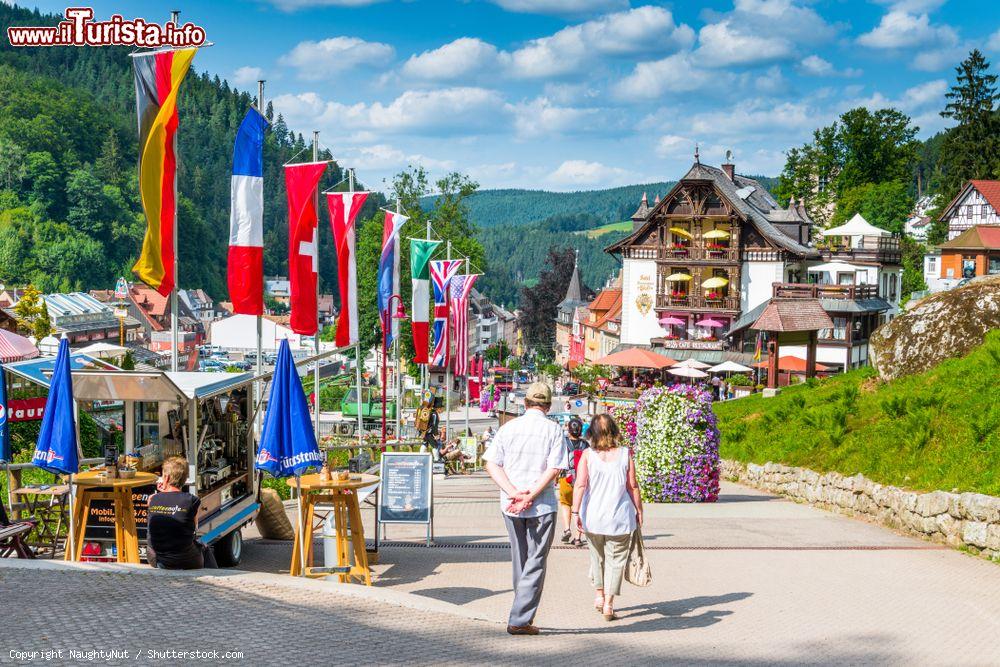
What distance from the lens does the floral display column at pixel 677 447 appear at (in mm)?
17062

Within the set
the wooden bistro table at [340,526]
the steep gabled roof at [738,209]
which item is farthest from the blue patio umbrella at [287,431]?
the steep gabled roof at [738,209]

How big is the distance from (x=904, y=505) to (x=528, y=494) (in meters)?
8.03

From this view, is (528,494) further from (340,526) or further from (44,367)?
(44,367)

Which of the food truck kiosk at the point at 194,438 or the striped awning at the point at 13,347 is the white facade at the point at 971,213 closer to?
the striped awning at the point at 13,347

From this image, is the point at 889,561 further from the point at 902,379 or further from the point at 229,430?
the point at 902,379

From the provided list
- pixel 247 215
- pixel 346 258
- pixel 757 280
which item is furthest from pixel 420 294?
pixel 757 280

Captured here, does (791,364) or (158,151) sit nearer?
(158,151)

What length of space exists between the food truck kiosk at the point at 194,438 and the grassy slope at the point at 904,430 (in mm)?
8379

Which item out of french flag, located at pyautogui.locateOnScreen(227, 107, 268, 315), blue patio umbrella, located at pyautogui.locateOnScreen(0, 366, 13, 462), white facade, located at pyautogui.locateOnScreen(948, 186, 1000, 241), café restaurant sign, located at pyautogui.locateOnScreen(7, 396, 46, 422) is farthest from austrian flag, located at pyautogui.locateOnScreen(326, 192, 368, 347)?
white facade, located at pyautogui.locateOnScreen(948, 186, 1000, 241)

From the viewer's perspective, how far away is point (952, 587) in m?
10.2

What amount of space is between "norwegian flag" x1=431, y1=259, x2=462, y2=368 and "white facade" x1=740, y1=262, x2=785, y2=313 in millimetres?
32455

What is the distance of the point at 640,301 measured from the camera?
202 ft

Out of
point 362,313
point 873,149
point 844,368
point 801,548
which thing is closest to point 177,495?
point 801,548

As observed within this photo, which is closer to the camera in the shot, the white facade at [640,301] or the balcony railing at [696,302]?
the balcony railing at [696,302]
